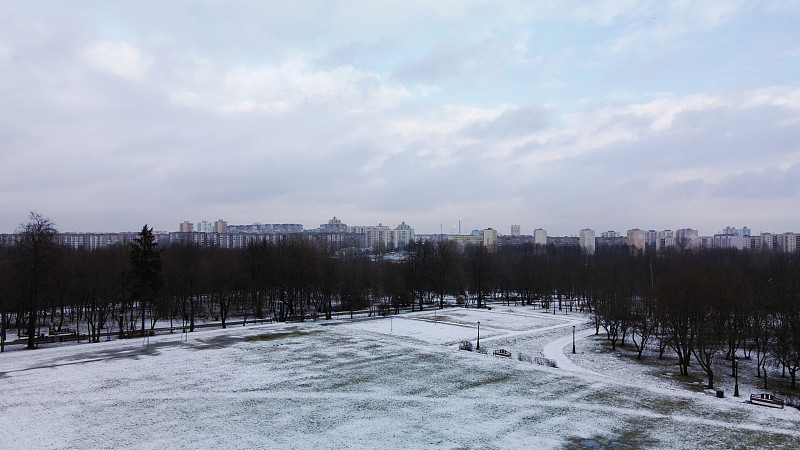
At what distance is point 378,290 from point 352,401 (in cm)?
5967

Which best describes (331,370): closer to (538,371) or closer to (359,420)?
(359,420)

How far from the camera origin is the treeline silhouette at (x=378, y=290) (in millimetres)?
36656

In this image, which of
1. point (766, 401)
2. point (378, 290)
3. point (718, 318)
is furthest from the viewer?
point (378, 290)

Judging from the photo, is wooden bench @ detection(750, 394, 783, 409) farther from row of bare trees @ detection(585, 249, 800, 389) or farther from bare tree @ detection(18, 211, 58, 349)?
bare tree @ detection(18, 211, 58, 349)

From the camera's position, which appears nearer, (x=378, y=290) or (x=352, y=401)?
(x=352, y=401)

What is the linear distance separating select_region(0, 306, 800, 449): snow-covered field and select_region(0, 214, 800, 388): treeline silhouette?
5309mm

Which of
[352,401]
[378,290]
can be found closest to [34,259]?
[352,401]

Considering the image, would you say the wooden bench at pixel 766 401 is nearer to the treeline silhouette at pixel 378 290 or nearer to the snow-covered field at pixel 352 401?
the snow-covered field at pixel 352 401

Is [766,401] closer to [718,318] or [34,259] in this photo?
[718,318]

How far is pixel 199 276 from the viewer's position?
208 ft

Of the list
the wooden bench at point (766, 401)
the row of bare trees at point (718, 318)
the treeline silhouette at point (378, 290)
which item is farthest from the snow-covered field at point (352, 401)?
the treeline silhouette at point (378, 290)

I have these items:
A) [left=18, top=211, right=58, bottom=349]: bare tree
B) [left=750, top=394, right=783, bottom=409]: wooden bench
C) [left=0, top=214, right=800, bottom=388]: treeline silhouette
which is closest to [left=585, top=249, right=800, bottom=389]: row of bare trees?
[left=0, top=214, right=800, bottom=388]: treeline silhouette

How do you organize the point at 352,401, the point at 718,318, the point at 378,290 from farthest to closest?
the point at 378,290, the point at 718,318, the point at 352,401

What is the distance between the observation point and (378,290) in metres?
85.1
